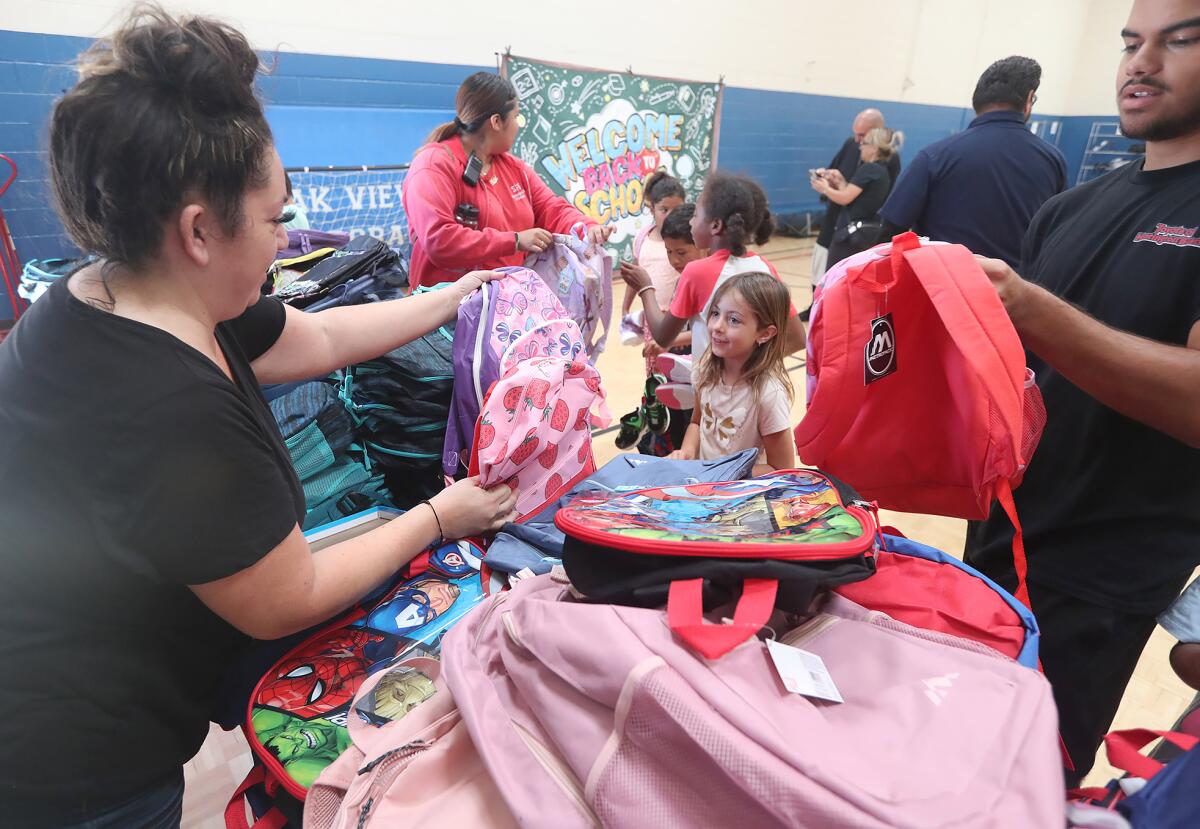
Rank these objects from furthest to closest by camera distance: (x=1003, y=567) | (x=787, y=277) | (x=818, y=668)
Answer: (x=787, y=277) → (x=1003, y=567) → (x=818, y=668)

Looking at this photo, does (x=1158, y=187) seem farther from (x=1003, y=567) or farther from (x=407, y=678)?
(x=407, y=678)

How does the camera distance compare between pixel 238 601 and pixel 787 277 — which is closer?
pixel 238 601

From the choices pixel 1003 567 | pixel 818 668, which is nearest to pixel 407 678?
pixel 818 668

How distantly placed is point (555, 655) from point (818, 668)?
0.27 metres

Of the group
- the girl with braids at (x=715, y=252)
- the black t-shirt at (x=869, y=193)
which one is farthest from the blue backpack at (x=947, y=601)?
the black t-shirt at (x=869, y=193)

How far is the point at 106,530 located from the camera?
779mm

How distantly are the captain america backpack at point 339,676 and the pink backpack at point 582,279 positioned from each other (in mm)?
1195

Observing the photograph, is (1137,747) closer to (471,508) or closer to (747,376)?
(471,508)

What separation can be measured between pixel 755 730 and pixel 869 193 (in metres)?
5.00

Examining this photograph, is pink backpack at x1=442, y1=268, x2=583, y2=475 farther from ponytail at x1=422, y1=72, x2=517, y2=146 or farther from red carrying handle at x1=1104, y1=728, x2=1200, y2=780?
ponytail at x1=422, y1=72, x2=517, y2=146

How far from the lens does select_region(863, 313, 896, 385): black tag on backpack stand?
1013 mm

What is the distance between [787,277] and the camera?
7.60 m

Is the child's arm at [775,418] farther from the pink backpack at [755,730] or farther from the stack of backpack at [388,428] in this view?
the pink backpack at [755,730]

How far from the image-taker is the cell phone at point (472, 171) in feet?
8.24
